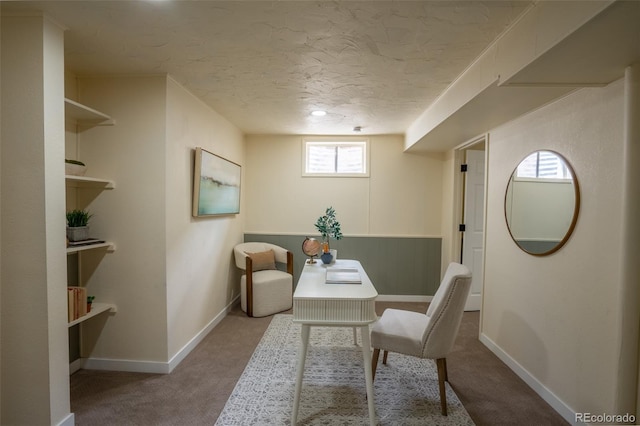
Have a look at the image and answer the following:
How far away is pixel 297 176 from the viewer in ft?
13.9

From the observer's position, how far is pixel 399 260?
4164 mm

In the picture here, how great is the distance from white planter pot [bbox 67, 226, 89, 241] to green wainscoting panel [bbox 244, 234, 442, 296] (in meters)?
2.76

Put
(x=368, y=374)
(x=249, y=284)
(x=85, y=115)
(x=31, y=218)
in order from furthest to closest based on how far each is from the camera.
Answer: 1. (x=249, y=284)
2. (x=85, y=115)
3. (x=368, y=374)
4. (x=31, y=218)

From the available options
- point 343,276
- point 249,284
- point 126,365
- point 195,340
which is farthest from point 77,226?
point 343,276

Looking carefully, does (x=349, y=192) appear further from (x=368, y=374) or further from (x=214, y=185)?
(x=368, y=374)

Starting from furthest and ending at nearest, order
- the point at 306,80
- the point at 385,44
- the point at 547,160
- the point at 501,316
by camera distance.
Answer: the point at 501,316 → the point at 306,80 → the point at 547,160 → the point at 385,44

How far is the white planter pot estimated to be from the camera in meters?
2.02

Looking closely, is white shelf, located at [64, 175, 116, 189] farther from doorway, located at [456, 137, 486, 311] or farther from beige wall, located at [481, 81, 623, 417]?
doorway, located at [456, 137, 486, 311]

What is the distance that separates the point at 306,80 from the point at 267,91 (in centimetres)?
42

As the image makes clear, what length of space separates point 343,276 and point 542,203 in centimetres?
158

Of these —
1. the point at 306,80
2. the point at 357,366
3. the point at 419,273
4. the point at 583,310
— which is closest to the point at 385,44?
the point at 306,80

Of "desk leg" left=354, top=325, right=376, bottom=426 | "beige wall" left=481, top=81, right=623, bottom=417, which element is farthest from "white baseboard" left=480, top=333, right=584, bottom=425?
"desk leg" left=354, top=325, right=376, bottom=426

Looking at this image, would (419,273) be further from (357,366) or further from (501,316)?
(357,366)

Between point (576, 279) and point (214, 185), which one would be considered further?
point (214, 185)
